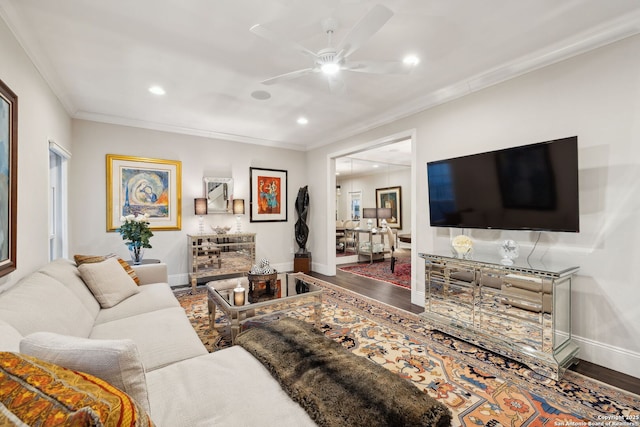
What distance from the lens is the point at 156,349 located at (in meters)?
1.62

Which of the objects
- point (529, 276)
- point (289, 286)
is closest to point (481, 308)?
point (529, 276)

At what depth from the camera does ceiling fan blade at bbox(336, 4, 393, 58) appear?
164 cm

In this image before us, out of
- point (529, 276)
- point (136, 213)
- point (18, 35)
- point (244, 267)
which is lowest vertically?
point (244, 267)

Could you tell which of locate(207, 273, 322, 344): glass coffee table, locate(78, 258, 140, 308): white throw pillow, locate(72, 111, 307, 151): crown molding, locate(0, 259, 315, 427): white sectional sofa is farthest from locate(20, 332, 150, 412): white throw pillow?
locate(72, 111, 307, 151): crown molding

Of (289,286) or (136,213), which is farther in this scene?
(136,213)

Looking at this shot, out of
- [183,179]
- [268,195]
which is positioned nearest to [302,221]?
[268,195]

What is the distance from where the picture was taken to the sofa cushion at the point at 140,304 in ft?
7.07

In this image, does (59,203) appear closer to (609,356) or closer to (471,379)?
(471,379)

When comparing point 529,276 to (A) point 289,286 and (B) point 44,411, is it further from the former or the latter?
(B) point 44,411

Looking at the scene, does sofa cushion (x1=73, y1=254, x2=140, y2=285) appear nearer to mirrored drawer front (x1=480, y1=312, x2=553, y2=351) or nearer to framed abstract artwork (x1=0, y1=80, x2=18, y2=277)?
framed abstract artwork (x1=0, y1=80, x2=18, y2=277)

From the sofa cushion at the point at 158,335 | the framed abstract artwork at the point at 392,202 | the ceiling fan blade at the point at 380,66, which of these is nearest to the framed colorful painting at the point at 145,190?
the sofa cushion at the point at 158,335

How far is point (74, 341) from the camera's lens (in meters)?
0.92

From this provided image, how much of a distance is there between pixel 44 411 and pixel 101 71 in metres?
3.36

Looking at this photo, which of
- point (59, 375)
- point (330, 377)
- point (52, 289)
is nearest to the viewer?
point (59, 375)
